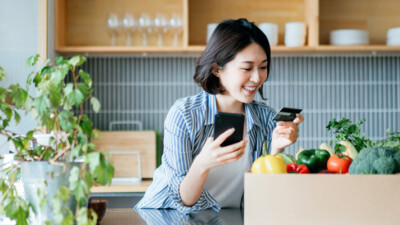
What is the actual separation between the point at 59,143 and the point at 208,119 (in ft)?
2.54

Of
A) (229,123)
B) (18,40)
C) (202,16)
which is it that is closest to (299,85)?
(202,16)

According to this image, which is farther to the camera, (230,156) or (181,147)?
(181,147)

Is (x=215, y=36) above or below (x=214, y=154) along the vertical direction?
above

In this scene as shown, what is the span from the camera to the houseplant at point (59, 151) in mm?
869

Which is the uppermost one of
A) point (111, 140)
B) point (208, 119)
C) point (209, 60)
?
point (209, 60)

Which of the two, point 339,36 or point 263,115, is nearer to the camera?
point 263,115

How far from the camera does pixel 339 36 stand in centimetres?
317

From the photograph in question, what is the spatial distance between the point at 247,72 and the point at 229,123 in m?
0.40

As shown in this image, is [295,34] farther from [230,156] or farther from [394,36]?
[230,156]

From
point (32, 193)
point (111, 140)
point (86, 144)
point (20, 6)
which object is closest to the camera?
point (86, 144)

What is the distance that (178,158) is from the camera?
1610 millimetres

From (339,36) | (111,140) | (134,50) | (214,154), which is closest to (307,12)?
(339,36)

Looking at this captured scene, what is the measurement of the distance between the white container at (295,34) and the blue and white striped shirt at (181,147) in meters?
1.46

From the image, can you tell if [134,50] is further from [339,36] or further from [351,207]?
[351,207]
